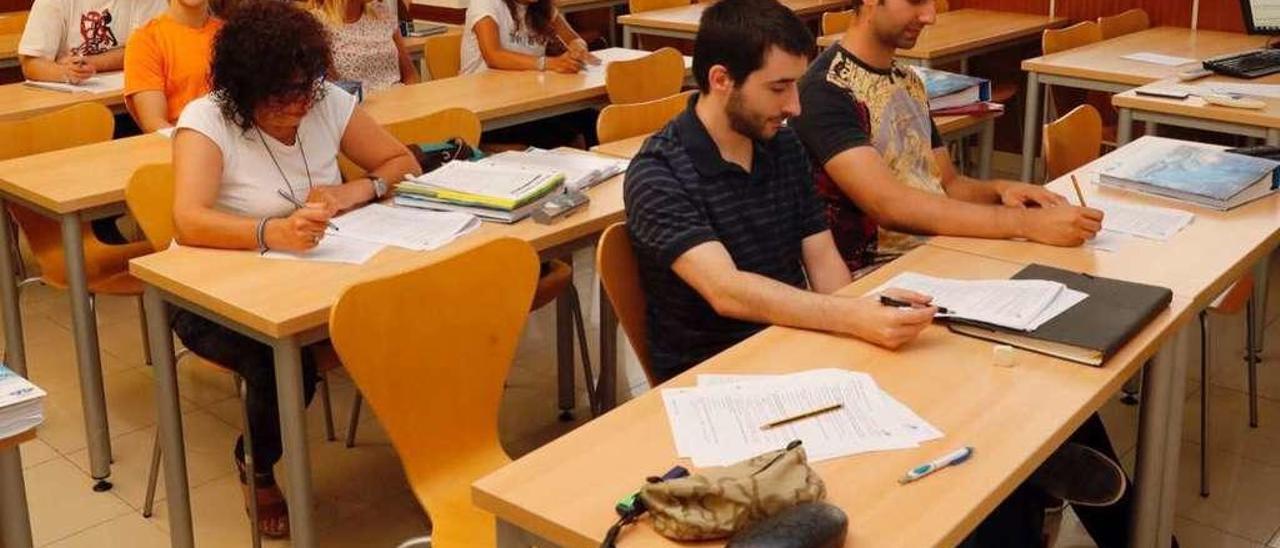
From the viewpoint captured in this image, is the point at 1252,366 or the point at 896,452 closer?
the point at 896,452

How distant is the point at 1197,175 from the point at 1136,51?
84.0 inches

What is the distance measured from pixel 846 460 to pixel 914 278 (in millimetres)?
741

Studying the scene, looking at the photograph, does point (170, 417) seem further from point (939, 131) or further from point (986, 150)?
point (986, 150)

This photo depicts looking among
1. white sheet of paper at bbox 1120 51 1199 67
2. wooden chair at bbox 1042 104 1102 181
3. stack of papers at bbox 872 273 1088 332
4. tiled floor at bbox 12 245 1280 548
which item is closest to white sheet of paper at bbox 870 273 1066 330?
stack of papers at bbox 872 273 1088 332

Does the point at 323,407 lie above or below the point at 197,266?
below

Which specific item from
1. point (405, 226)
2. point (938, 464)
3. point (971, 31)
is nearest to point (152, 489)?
point (405, 226)

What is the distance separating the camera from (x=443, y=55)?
5.12m

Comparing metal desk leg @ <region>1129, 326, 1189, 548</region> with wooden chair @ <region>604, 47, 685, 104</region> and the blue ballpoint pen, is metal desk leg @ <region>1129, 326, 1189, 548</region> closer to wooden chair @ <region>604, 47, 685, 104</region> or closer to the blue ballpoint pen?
the blue ballpoint pen

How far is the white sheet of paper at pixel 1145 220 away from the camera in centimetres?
265

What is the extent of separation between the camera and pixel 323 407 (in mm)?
3508

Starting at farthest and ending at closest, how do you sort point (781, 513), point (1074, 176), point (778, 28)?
point (1074, 176) < point (778, 28) < point (781, 513)

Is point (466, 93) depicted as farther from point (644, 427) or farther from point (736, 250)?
point (644, 427)

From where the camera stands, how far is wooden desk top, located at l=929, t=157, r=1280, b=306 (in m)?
2.40

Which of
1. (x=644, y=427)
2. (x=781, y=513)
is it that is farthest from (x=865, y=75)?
(x=781, y=513)
